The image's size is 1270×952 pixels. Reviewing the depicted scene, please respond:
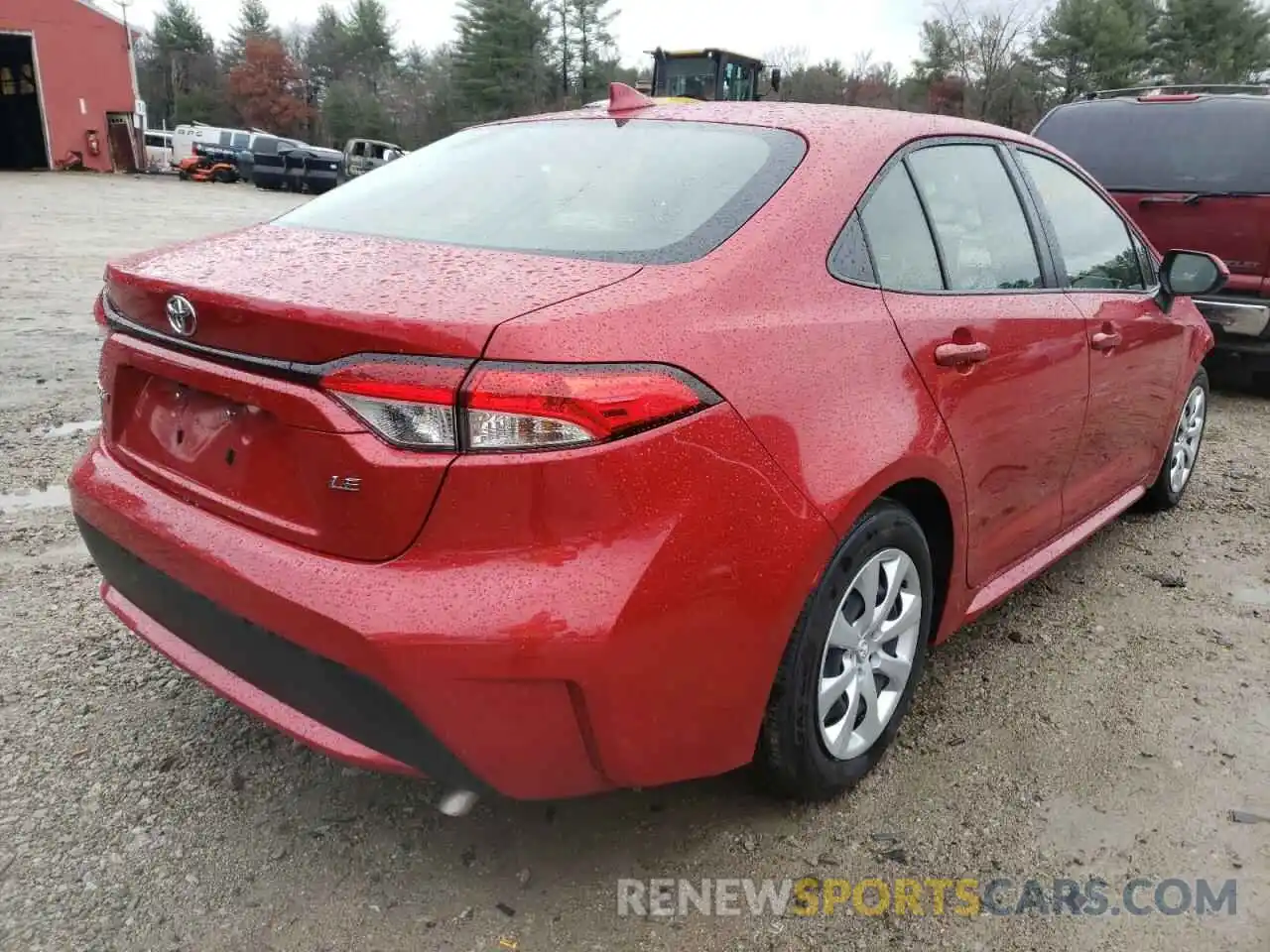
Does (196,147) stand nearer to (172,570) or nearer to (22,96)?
(22,96)

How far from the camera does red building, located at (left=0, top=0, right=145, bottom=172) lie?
33.0 meters

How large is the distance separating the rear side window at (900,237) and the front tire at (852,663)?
54 centimetres

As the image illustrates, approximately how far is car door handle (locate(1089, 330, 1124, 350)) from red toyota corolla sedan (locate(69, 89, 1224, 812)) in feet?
1.55

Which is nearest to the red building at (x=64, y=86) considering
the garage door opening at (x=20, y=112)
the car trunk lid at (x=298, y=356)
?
the garage door opening at (x=20, y=112)

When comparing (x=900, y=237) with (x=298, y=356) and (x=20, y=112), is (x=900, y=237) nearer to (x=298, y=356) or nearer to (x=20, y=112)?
(x=298, y=356)

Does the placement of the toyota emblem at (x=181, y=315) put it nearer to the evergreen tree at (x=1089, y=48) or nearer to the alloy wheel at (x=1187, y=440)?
the alloy wheel at (x=1187, y=440)

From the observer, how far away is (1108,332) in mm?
3244

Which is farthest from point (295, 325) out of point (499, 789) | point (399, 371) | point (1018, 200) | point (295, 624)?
point (1018, 200)

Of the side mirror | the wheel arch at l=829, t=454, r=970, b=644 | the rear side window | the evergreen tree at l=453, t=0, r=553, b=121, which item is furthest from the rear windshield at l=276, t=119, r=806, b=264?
the evergreen tree at l=453, t=0, r=553, b=121

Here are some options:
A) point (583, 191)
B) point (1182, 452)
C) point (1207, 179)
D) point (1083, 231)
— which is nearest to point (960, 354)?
point (583, 191)

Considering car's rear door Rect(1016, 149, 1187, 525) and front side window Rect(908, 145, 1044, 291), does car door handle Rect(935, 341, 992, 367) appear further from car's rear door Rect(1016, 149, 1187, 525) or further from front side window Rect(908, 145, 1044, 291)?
car's rear door Rect(1016, 149, 1187, 525)

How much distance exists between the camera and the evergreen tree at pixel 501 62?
55281 mm

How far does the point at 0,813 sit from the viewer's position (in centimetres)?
228

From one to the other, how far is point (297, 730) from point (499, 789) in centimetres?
41
